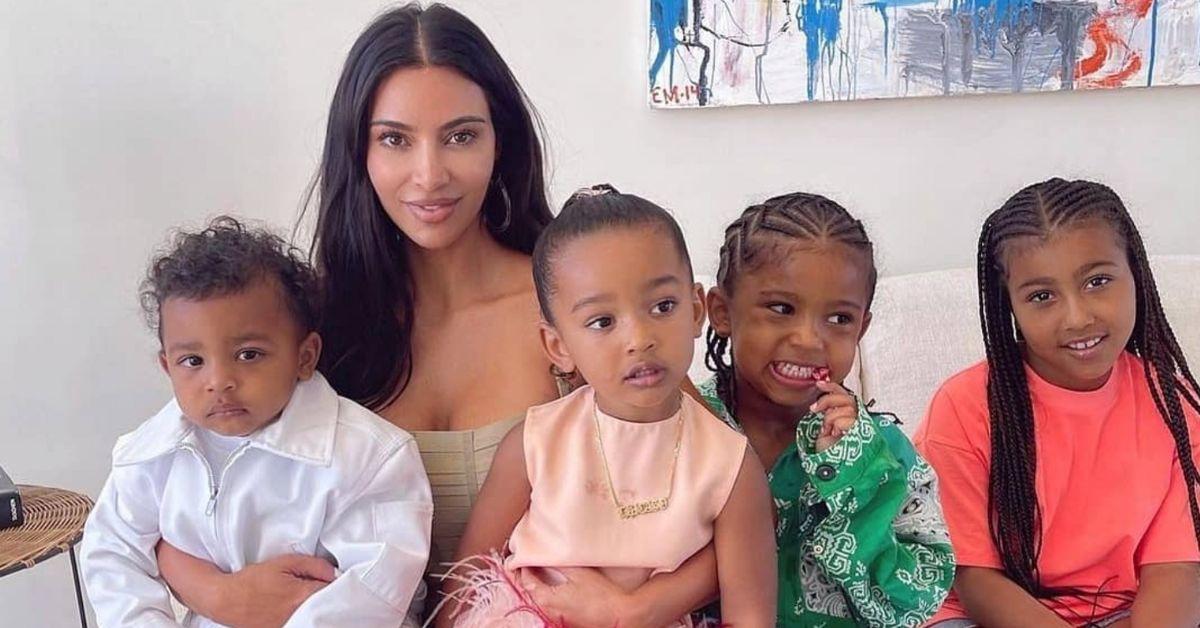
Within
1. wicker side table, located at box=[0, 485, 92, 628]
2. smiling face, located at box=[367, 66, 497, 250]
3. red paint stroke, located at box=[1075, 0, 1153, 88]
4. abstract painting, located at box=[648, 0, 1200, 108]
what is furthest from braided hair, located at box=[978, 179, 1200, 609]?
wicker side table, located at box=[0, 485, 92, 628]

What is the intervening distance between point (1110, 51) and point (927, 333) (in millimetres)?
804

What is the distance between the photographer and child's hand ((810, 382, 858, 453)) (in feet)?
3.89

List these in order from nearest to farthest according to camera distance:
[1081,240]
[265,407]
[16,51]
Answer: [265,407]
[1081,240]
[16,51]

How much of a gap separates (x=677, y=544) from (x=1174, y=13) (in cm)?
188

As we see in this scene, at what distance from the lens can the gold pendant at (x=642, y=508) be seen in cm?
115

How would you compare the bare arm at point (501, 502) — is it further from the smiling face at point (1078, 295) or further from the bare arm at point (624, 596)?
the smiling face at point (1078, 295)

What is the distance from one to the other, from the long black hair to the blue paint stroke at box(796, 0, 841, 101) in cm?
100

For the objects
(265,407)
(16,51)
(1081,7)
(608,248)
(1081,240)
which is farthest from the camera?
(1081,7)

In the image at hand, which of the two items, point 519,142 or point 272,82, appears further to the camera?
point 272,82

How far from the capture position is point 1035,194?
1.50m

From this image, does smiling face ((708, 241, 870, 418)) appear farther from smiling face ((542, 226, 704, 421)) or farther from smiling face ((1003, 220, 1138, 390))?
smiling face ((1003, 220, 1138, 390))

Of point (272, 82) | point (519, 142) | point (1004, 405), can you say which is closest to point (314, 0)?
point (272, 82)

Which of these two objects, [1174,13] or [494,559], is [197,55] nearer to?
[494,559]

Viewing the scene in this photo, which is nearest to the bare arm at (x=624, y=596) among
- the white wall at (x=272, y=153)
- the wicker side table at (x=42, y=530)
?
the wicker side table at (x=42, y=530)
